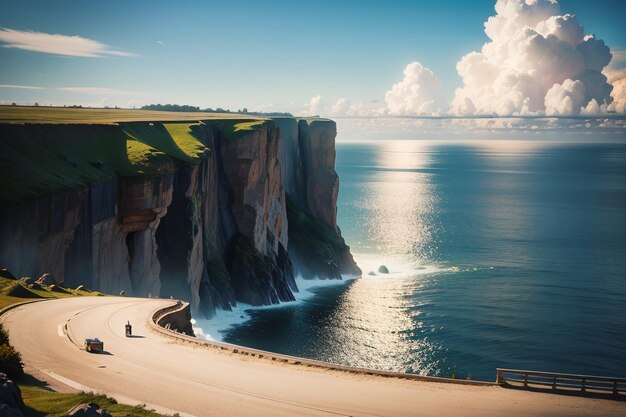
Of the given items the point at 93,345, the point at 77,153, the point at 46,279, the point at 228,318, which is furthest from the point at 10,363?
the point at 228,318

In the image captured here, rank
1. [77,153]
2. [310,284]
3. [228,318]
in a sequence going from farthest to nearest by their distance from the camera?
[310,284]
[228,318]
[77,153]

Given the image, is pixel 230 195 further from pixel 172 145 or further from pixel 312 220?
pixel 312 220

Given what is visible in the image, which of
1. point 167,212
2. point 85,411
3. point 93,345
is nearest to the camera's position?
point 85,411

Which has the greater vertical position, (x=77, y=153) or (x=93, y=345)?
(x=77, y=153)

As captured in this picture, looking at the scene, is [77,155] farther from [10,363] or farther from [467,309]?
[467,309]

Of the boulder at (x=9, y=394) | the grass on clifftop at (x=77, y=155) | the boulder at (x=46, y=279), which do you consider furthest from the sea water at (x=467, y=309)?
the boulder at (x=9, y=394)

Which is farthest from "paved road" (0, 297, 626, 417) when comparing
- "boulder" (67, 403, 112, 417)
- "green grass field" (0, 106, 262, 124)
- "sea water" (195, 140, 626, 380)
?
"green grass field" (0, 106, 262, 124)

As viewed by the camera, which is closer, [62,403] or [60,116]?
[62,403]

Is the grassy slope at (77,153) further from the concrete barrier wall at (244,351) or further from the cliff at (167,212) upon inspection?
the concrete barrier wall at (244,351)
